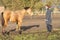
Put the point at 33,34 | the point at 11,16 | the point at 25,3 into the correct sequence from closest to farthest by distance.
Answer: the point at 33,34 → the point at 11,16 → the point at 25,3

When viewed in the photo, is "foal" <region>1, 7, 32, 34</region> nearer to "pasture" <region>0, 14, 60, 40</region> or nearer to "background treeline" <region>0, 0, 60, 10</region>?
"pasture" <region>0, 14, 60, 40</region>

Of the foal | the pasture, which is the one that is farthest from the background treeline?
the foal

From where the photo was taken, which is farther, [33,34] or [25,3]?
[25,3]

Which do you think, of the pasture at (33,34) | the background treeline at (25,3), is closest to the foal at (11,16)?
the pasture at (33,34)

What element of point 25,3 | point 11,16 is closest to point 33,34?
point 11,16

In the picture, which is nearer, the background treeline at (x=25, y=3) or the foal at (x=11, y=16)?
the foal at (x=11, y=16)

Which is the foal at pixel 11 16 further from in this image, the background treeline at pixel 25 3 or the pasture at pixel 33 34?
the background treeline at pixel 25 3

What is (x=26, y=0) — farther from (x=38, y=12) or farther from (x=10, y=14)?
(x=10, y=14)

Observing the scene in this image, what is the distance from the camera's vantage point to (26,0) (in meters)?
18.5

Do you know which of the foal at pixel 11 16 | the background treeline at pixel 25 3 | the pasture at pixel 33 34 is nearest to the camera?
the pasture at pixel 33 34

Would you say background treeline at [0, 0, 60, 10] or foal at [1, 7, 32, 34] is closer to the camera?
foal at [1, 7, 32, 34]

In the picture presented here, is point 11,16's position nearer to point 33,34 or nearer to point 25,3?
point 33,34

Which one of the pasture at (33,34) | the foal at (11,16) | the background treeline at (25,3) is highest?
the background treeline at (25,3)

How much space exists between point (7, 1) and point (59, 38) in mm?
11372
